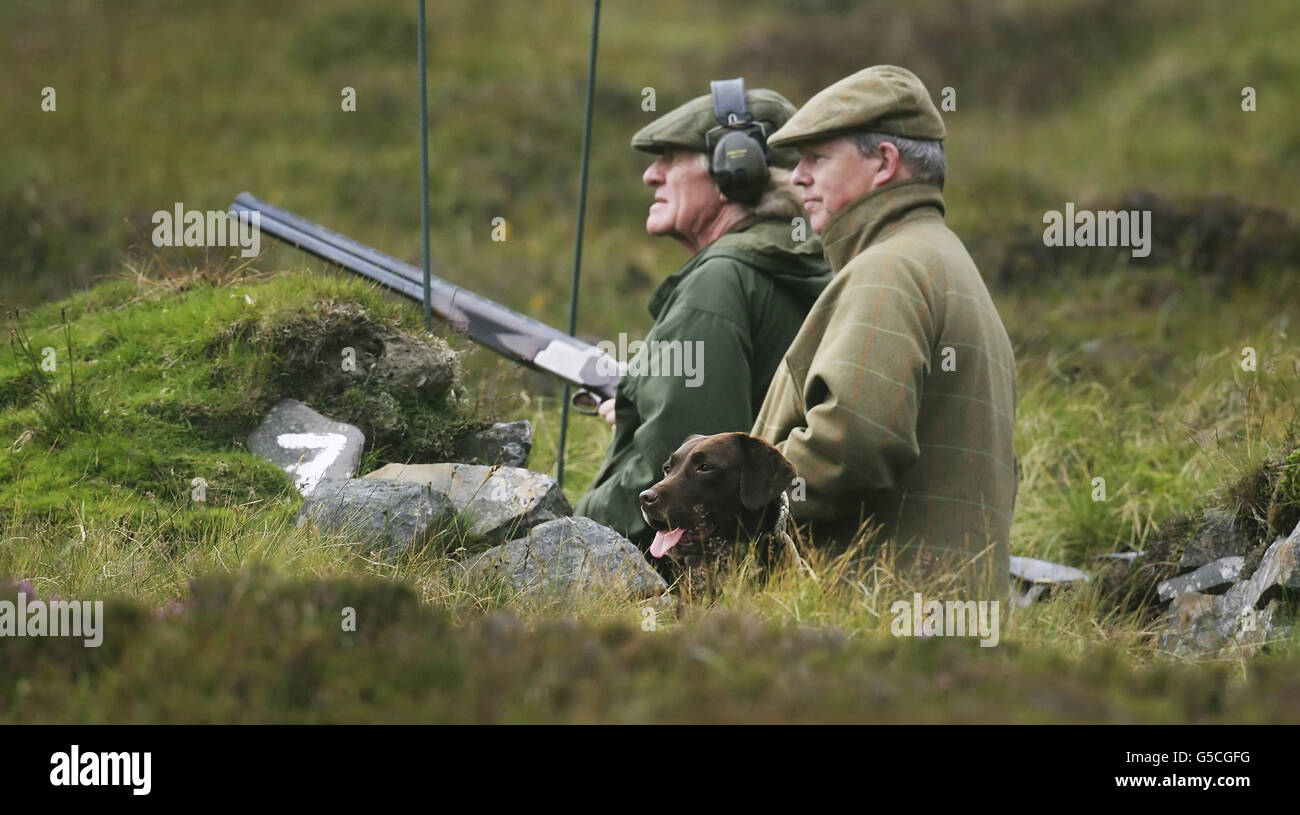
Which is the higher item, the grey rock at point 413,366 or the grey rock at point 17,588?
the grey rock at point 413,366

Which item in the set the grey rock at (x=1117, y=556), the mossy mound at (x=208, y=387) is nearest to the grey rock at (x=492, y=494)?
the mossy mound at (x=208, y=387)

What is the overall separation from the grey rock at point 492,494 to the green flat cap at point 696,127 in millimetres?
1625

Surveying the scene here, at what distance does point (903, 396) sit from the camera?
201 inches

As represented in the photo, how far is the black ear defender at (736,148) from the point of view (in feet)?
20.8

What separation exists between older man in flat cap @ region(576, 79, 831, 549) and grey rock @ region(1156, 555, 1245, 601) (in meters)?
2.03

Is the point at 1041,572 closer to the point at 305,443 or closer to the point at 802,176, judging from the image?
the point at 802,176

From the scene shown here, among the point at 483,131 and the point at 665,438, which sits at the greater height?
the point at 483,131

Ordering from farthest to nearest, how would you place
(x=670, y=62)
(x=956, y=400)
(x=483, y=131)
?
(x=670, y=62)
(x=483, y=131)
(x=956, y=400)

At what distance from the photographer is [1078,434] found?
9.52 metres

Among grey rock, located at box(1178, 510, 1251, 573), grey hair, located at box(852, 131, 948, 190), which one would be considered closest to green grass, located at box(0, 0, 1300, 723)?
grey rock, located at box(1178, 510, 1251, 573)

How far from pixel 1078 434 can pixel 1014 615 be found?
482cm
